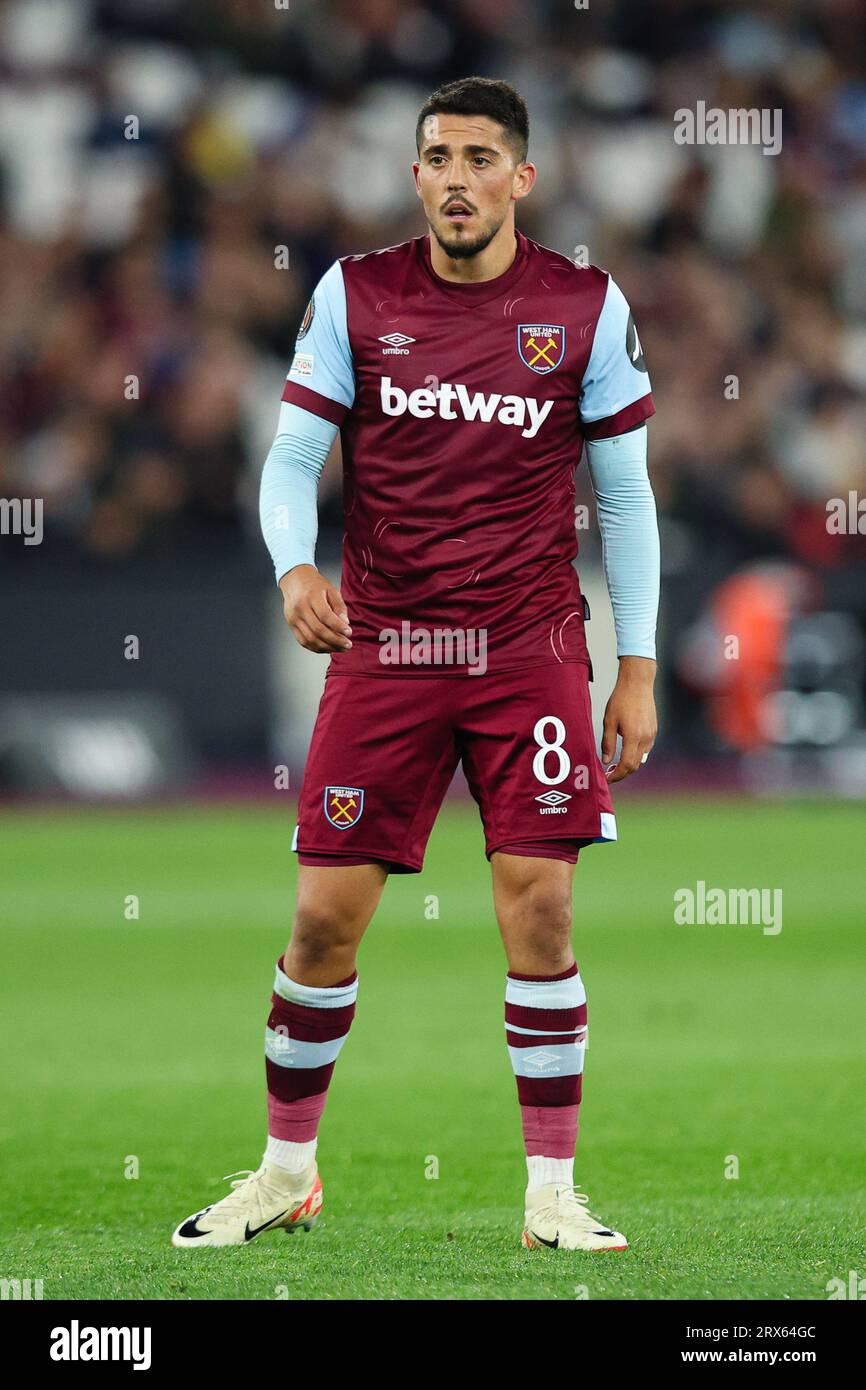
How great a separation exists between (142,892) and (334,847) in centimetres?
603

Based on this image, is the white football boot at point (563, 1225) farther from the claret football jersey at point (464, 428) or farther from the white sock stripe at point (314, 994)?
the claret football jersey at point (464, 428)

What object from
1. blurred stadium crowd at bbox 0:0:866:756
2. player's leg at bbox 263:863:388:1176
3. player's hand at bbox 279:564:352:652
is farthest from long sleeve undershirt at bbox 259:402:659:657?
blurred stadium crowd at bbox 0:0:866:756

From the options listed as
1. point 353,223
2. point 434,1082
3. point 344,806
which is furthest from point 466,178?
point 353,223

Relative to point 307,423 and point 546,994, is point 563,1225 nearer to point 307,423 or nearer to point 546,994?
point 546,994

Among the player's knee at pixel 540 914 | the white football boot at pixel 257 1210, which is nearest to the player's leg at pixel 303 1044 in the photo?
the white football boot at pixel 257 1210

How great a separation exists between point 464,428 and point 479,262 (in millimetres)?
321

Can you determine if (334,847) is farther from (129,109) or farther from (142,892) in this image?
(129,109)

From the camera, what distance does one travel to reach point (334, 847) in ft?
12.5

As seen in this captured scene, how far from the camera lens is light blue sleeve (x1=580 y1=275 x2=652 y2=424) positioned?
3846mm

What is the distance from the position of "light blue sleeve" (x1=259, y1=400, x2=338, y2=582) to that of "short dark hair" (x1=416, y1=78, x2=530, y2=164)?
548mm

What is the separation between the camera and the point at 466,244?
377 cm

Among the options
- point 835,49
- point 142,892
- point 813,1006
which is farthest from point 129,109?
point 813,1006

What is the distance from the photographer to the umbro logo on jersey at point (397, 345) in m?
3.81

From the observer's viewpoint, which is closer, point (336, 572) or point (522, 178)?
point (522, 178)
